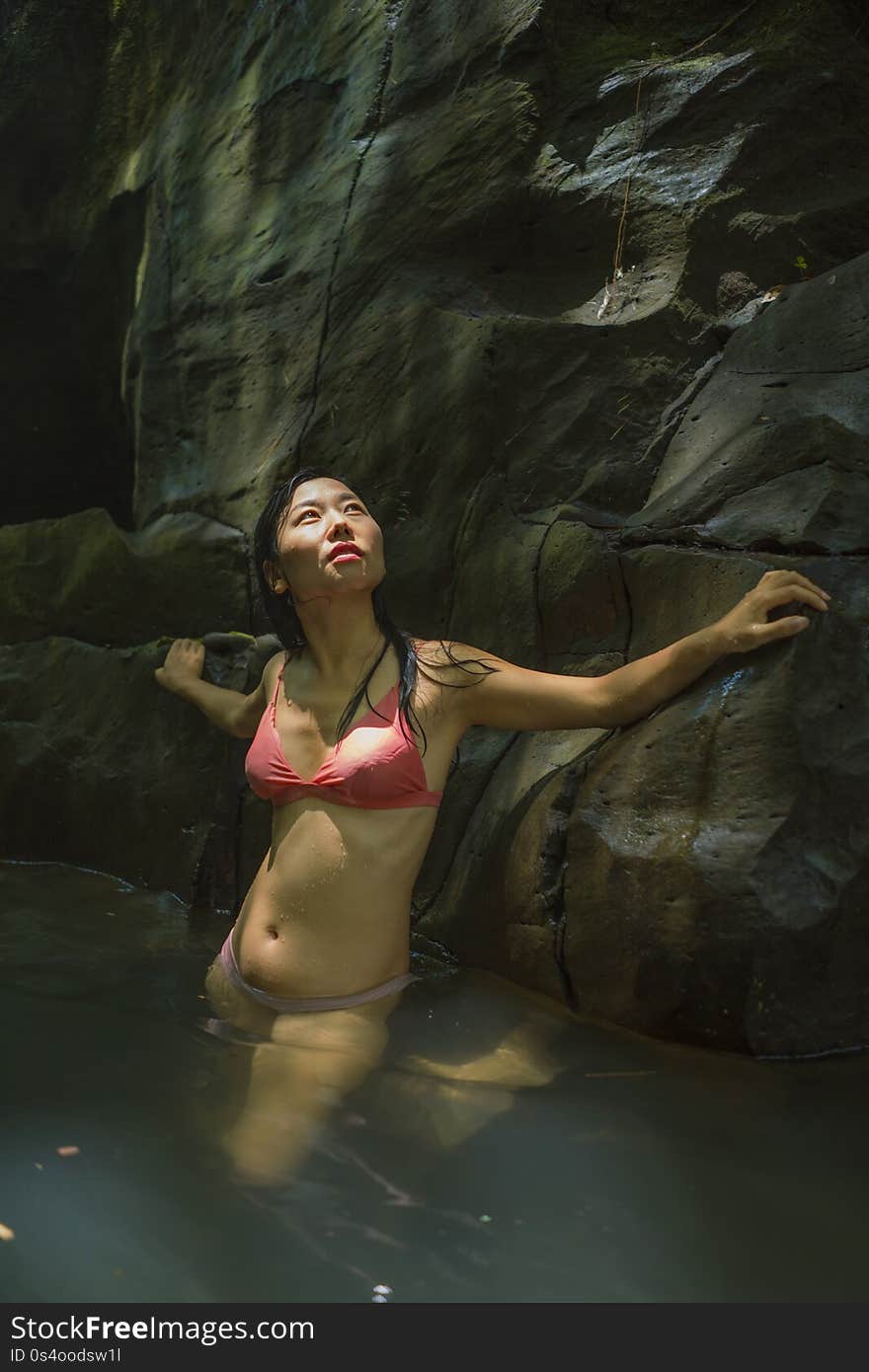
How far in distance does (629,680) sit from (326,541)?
88 centimetres

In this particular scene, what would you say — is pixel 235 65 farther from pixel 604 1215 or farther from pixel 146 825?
pixel 604 1215

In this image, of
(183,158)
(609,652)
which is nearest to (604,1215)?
(609,652)

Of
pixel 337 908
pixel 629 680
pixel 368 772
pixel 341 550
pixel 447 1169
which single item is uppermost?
pixel 341 550

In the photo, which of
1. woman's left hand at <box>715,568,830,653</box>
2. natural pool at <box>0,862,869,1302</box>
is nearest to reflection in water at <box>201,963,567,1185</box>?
natural pool at <box>0,862,869,1302</box>

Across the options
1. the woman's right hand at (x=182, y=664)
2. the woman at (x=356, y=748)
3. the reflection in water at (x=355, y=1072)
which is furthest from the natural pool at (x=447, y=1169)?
the woman's right hand at (x=182, y=664)

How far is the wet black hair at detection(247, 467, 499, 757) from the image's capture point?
124 inches

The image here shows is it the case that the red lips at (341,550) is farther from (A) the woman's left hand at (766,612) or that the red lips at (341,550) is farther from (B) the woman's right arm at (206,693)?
(A) the woman's left hand at (766,612)

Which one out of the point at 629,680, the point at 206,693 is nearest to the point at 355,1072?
the point at 629,680

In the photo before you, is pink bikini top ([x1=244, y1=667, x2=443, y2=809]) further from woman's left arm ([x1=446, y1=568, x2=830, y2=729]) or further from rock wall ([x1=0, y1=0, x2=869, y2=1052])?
rock wall ([x1=0, y1=0, x2=869, y2=1052])

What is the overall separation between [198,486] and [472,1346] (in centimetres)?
349

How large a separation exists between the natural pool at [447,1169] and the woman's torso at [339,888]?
171mm

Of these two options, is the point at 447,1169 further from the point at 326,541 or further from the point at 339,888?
the point at 326,541

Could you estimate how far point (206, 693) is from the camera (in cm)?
397

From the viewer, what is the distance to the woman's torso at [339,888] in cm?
294
